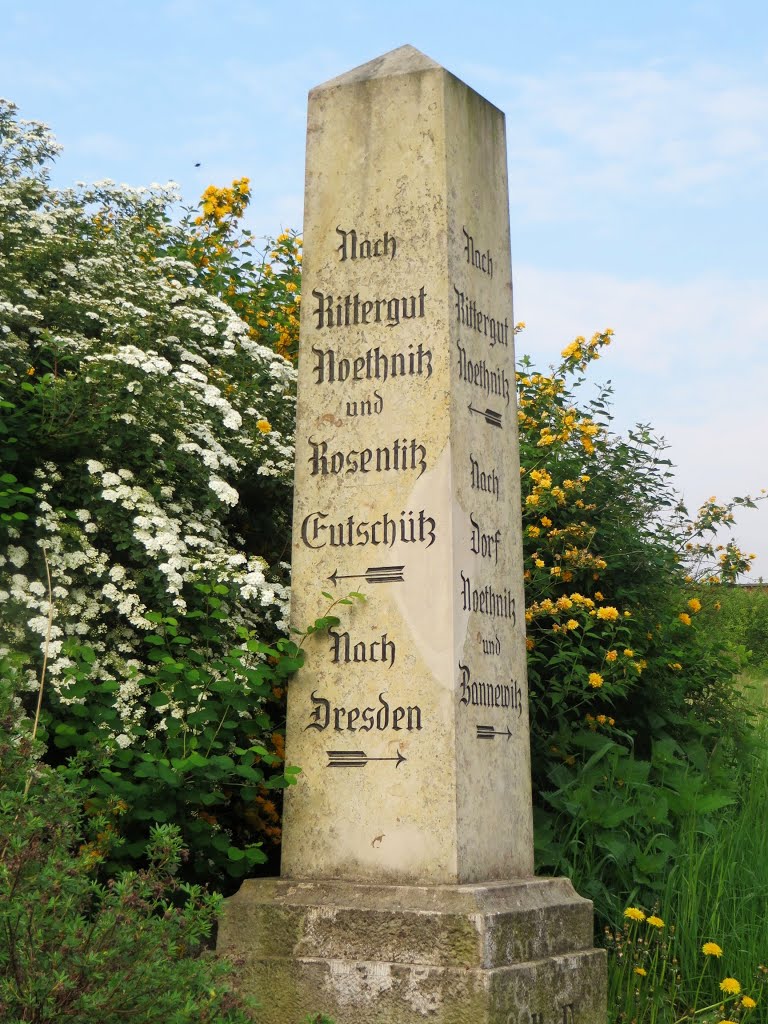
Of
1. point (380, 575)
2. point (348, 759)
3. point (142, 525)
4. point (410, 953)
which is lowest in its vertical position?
point (410, 953)

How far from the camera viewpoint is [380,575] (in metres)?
4.70

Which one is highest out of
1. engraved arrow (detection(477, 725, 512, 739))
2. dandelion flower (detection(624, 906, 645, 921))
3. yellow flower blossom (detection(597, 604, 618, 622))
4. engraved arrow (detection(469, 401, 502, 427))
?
engraved arrow (detection(469, 401, 502, 427))

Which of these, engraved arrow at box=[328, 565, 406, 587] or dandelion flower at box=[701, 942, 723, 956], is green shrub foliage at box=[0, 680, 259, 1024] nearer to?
engraved arrow at box=[328, 565, 406, 587]

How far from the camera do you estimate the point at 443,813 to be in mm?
4410

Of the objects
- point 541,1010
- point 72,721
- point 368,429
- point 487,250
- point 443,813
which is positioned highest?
point 487,250

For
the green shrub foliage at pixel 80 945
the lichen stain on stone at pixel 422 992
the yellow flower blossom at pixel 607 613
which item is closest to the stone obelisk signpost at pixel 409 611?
the lichen stain on stone at pixel 422 992

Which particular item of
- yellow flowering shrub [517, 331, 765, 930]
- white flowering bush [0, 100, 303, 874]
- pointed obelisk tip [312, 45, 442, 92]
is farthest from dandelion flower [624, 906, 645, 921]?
pointed obelisk tip [312, 45, 442, 92]

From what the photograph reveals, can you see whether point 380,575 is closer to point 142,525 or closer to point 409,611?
point 409,611

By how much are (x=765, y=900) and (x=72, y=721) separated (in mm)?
3069

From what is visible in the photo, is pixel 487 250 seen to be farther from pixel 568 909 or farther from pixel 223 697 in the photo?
pixel 568 909

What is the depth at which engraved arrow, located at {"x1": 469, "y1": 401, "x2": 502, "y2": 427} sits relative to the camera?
15.9 ft

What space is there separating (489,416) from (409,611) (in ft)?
2.77

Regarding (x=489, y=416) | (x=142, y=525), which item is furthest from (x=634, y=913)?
(x=142, y=525)

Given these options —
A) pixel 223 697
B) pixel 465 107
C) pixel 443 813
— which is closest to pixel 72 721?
pixel 223 697
